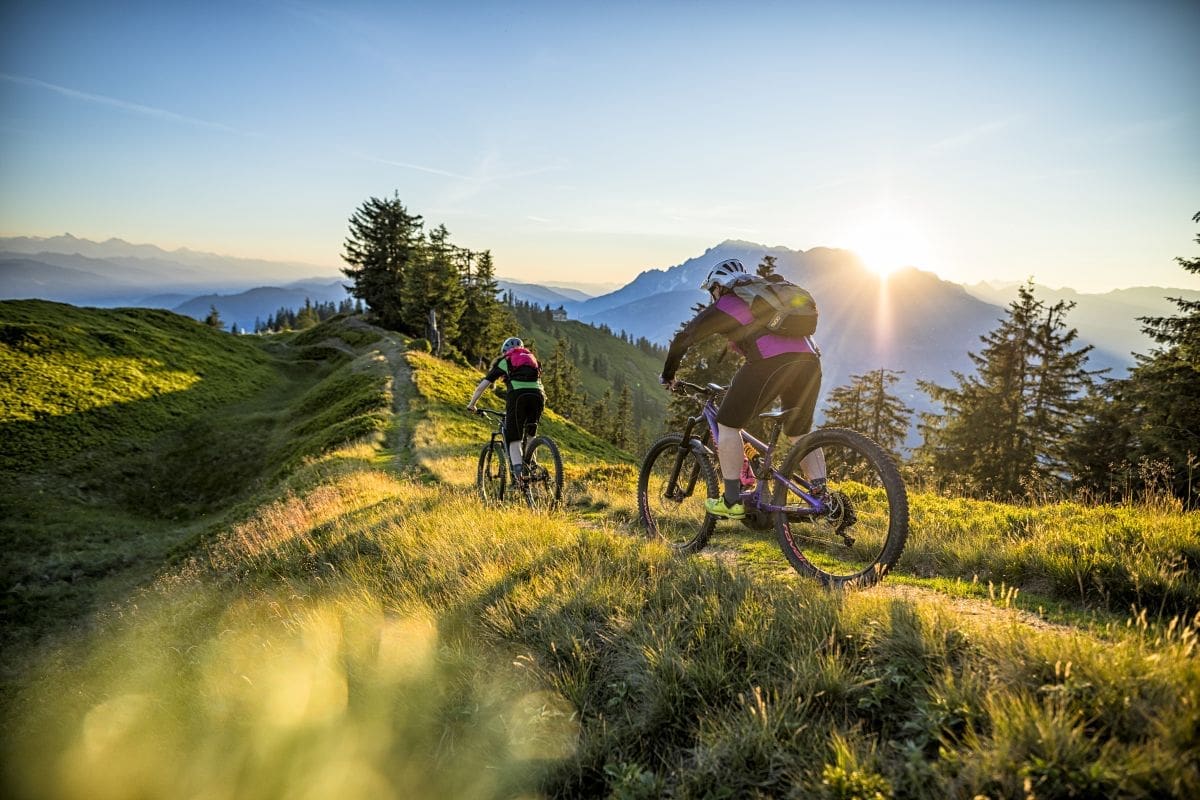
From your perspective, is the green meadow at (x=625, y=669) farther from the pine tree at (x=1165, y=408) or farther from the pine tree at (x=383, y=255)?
the pine tree at (x=383, y=255)

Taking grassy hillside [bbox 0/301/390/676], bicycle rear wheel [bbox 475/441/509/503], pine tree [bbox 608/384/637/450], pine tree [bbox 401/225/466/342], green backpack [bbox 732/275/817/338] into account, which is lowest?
pine tree [bbox 608/384/637/450]

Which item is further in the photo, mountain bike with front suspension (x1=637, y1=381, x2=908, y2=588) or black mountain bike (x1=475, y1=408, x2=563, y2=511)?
black mountain bike (x1=475, y1=408, x2=563, y2=511)

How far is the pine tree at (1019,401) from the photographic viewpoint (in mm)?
27266

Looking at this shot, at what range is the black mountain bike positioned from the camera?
30.5 feet

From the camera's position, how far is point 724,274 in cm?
592

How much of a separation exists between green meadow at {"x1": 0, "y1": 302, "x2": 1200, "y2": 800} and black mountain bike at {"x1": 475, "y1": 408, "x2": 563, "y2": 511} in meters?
0.79

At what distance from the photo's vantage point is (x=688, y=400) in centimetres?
2855

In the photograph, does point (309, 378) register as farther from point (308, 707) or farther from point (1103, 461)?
point (1103, 461)

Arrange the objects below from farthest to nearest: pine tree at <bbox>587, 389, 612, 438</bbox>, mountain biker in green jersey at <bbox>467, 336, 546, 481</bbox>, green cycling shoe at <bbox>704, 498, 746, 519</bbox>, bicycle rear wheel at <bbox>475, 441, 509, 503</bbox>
→ pine tree at <bbox>587, 389, 612, 438</bbox> → bicycle rear wheel at <bbox>475, 441, 509, 503</bbox> → mountain biker in green jersey at <bbox>467, 336, 546, 481</bbox> → green cycling shoe at <bbox>704, 498, 746, 519</bbox>

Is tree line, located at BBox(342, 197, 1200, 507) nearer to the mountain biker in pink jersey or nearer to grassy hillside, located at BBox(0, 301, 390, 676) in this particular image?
the mountain biker in pink jersey

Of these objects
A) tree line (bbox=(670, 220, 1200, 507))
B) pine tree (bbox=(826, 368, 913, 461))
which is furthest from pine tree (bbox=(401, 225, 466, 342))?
pine tree (bbox=(826, 368, 913, 461))

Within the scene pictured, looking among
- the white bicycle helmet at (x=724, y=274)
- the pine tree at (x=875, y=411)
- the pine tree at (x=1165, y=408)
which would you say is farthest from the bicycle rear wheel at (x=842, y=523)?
the pine tree at (x=875, y=411)

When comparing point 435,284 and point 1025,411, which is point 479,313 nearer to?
point 435,284

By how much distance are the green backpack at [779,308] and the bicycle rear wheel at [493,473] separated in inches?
263
